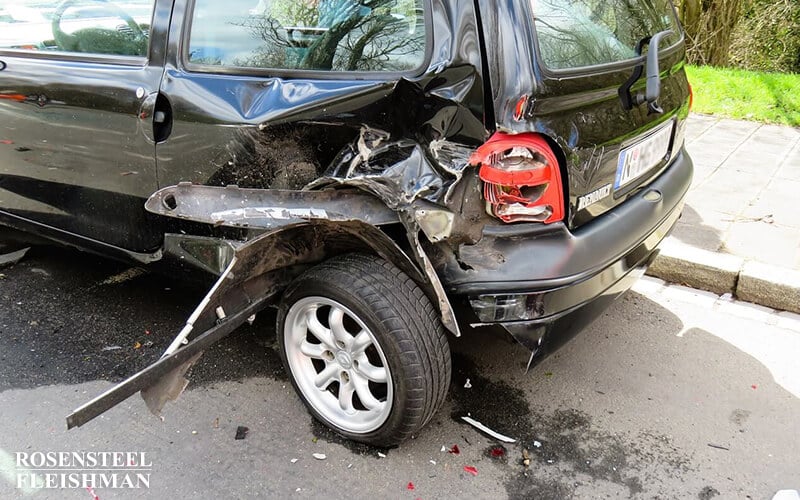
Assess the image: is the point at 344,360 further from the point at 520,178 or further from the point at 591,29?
the point at 591,29

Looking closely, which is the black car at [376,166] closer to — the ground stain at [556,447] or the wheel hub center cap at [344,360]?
the wheel hub center cap at [344,360]

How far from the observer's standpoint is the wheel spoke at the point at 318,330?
8.49ft

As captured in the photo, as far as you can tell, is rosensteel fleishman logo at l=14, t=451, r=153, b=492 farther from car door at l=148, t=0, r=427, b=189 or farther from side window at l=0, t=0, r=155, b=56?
side window at l=0, t=0, r=155, b=56

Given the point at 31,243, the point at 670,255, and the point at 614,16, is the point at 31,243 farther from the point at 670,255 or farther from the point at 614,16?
the point at 670,255

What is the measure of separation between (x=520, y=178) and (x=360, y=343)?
0.86 meters

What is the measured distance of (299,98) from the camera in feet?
7.80

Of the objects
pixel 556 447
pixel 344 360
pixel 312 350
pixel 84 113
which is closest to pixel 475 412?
pixel 556 447

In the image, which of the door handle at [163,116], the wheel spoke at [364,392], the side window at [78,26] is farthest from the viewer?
the side window at [78,26]

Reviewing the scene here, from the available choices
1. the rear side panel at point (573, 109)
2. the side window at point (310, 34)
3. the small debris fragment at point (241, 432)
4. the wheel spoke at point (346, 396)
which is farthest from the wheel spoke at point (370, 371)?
the side window at point (310, 34)

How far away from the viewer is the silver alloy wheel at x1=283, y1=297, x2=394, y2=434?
2490 mm

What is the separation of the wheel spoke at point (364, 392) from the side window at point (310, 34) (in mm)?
1174

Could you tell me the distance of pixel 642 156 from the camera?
104 inches

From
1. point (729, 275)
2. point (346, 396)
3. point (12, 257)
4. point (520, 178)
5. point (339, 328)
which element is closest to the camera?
point (520, 178)

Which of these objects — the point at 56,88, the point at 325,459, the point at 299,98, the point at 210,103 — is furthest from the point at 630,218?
the point at 56,88
